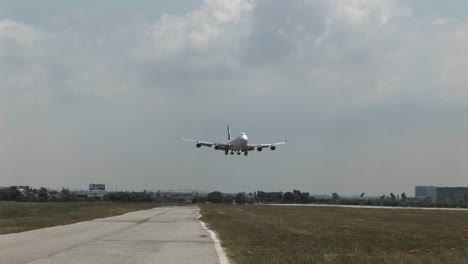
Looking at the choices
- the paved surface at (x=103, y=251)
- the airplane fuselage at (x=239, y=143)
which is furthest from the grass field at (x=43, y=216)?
the airplane fuselage at (x=239, y=143)

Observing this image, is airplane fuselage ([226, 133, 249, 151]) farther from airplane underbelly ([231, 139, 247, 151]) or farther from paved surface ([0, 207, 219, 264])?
paved surface ([0, 207, 219, 264])

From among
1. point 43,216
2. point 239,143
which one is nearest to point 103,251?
point 43,216

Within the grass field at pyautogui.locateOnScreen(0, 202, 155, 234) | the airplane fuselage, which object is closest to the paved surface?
the grass field at pyautogui.locateOnScreen(0, 202, 155, 234)

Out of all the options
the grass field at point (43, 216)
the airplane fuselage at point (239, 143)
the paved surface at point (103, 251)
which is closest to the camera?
the paved surface at point (103, 251)

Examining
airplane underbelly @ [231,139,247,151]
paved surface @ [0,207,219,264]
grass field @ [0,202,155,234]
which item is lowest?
grass field @ [0,202,155,234]

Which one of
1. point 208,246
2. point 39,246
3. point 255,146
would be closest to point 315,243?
point 208,246

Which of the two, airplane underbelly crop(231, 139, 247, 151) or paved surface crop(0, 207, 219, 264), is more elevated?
airplane underbelly crop(231, 139, 247, 151)

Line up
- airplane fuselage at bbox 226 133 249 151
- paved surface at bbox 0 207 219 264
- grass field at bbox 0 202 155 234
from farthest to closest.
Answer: airplane fuselage at bbox 226 133 249 151 < grass field at bbox 0 202 155 234 < paved surface at bbox 0 207 219 264

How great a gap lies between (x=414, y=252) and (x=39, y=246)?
12056 millimetres

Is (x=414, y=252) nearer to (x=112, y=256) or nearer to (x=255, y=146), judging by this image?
(x=112, y=256)

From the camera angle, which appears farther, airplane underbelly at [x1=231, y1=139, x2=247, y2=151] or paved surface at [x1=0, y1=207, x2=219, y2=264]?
airplane underbelly at [x1=231, y1=139, x2=247, y2=151]

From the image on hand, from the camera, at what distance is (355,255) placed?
1703 centimetres

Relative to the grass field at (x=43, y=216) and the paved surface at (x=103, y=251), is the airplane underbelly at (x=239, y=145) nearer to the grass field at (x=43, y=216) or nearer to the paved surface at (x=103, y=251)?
the grass field at (x=43, y=216)

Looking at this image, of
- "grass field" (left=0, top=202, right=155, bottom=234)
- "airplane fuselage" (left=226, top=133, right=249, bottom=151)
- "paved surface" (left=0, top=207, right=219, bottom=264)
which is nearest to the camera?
"paved surface" (left=0, top=207, right=219, bottom=264)
